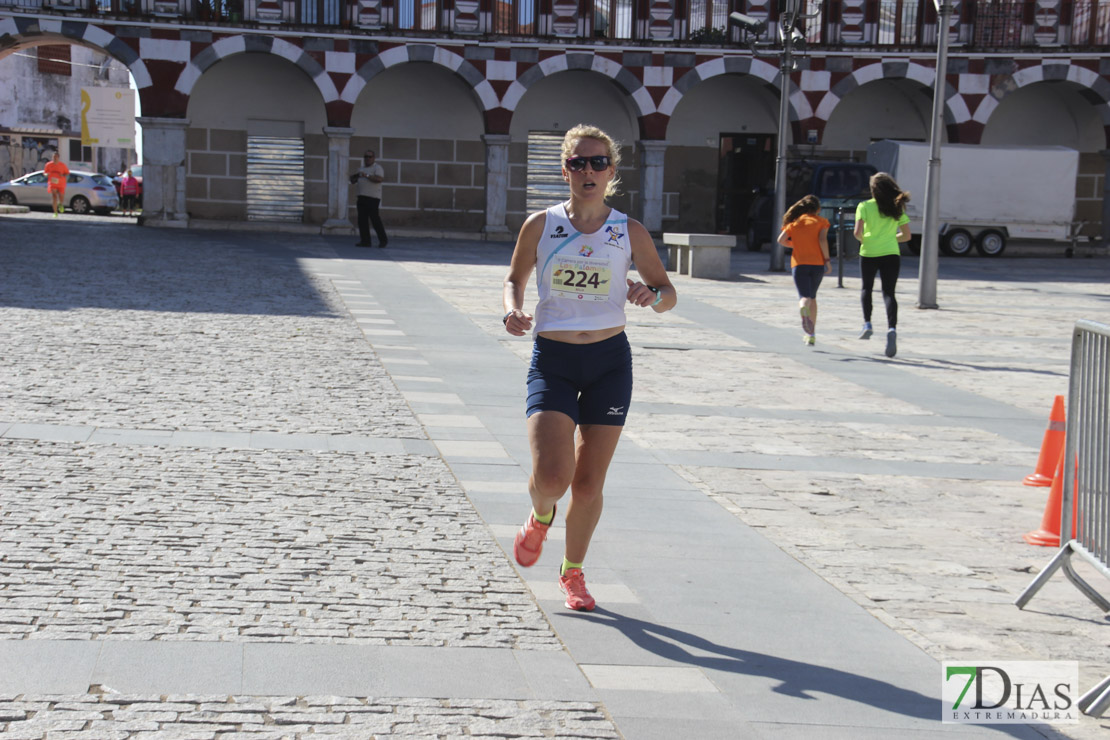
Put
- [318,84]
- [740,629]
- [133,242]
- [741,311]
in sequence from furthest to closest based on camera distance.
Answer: [318,84] < [133,242] < [741,311] < [740,629]

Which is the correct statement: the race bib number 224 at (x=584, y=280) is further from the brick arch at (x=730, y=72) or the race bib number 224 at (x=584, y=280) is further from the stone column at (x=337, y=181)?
the brick arch at (x=730, y=72)

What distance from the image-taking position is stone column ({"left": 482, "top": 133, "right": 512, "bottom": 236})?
1332 inches

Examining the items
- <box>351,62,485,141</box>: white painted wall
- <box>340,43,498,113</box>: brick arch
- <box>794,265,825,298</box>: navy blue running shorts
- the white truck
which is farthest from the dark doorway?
<box>794,265,825,298</box>: navy blue running shorts

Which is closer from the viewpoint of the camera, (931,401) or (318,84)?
(931,401)

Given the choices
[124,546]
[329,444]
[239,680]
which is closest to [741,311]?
[329,444]

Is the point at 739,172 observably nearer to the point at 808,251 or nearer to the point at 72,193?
the point at 72,193

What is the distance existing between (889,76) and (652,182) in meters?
6.75

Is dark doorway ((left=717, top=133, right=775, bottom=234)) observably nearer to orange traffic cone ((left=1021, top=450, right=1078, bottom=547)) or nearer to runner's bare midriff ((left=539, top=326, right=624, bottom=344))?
orange traffic cone ((left=1021, top=450, right=1078, bottom=547))

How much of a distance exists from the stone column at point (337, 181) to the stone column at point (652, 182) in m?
7.52

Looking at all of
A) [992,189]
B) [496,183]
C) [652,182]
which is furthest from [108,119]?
[992,189]

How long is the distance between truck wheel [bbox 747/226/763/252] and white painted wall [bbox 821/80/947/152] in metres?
4.62

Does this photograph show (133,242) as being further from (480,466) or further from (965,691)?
(965,691)

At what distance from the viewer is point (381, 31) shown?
33.2m

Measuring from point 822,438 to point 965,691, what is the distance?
15.2ft
